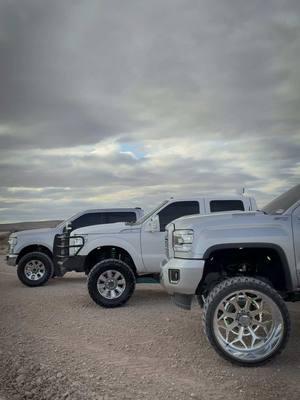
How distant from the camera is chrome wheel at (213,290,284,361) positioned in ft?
16.3

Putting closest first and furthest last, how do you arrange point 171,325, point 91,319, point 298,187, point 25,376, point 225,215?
point 25,376, point 225,215, point 298,187, point 171,325, point 91,319

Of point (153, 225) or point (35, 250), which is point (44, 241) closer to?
point (35, 250)

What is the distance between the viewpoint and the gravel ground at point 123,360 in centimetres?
425

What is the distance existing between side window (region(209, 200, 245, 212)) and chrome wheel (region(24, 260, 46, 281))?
5.12m

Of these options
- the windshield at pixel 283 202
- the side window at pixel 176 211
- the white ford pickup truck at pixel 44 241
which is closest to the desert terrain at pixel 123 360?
the windshield at pixel 283 202

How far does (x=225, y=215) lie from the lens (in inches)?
221

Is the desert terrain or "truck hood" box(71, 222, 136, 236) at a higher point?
"truck hood" box(71, 222, 136, 236)

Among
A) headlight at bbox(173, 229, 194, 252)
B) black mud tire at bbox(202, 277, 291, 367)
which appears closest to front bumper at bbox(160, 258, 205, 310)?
headlight at bbox(173, 229, 194, 252)

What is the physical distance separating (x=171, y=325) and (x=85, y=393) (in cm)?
289

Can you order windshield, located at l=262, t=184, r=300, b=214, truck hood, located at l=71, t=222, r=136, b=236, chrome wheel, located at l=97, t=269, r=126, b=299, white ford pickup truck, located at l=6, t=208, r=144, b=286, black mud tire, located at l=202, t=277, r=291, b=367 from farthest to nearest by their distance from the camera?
white ford pickup truck, located at l=6, t=208, r=144, b=286
truck hood, located at l=71, t=222, r=136, b=236
chrome wheel, located at l=97, t=269, r=126, b=299
windshield, located at l=262, t=184, r=300, b=214
black mud tire, located at l=202, t=277, r=291, b=367

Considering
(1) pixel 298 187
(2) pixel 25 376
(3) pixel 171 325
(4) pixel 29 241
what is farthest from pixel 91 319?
(4) pixel 29 241

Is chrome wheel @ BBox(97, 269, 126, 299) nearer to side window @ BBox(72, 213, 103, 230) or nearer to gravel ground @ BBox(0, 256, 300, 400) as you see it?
gravel ground @ BBox(0, 256, 300, 400)

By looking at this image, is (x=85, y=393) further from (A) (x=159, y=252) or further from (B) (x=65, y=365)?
(A) (x=159, y=252)

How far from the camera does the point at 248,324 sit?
5109 mm
